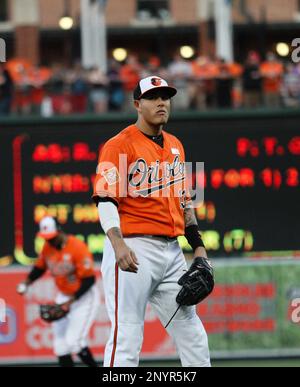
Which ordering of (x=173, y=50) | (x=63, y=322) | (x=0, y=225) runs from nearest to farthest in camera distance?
(x=63, y=322), (x=0, y=225), (x=173, y=50)

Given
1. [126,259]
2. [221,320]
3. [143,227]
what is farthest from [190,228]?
[221,320]

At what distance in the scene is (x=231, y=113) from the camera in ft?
50.6

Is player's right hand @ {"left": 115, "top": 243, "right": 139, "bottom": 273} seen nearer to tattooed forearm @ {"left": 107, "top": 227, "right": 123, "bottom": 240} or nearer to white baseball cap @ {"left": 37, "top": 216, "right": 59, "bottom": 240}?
tattooed forearm @ {"left": 107, "top": 227, "right": 123, "bottom": 240}

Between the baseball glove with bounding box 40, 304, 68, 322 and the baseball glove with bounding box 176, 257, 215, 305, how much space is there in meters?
5.26

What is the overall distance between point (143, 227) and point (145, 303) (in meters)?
0.47

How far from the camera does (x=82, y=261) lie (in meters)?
13.5

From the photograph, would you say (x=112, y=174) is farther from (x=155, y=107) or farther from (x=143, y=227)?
(x=155, y=107)

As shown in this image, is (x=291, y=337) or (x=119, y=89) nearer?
(x=291, y=337)

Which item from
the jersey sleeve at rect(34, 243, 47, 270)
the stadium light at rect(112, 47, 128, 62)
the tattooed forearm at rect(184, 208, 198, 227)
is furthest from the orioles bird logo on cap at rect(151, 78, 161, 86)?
the stadium light at rect(112, 47, 128, 62)

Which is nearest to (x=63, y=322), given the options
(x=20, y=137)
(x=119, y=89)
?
(x=20, y=137)

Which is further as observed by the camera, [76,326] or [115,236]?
[76,326]

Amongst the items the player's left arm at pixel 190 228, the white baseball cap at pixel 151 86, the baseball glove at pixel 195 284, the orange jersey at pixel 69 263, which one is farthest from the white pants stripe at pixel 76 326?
the white baseball cap at pixel 151 86

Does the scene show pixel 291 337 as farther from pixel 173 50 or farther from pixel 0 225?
pixel 173 50

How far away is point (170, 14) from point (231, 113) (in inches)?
936
